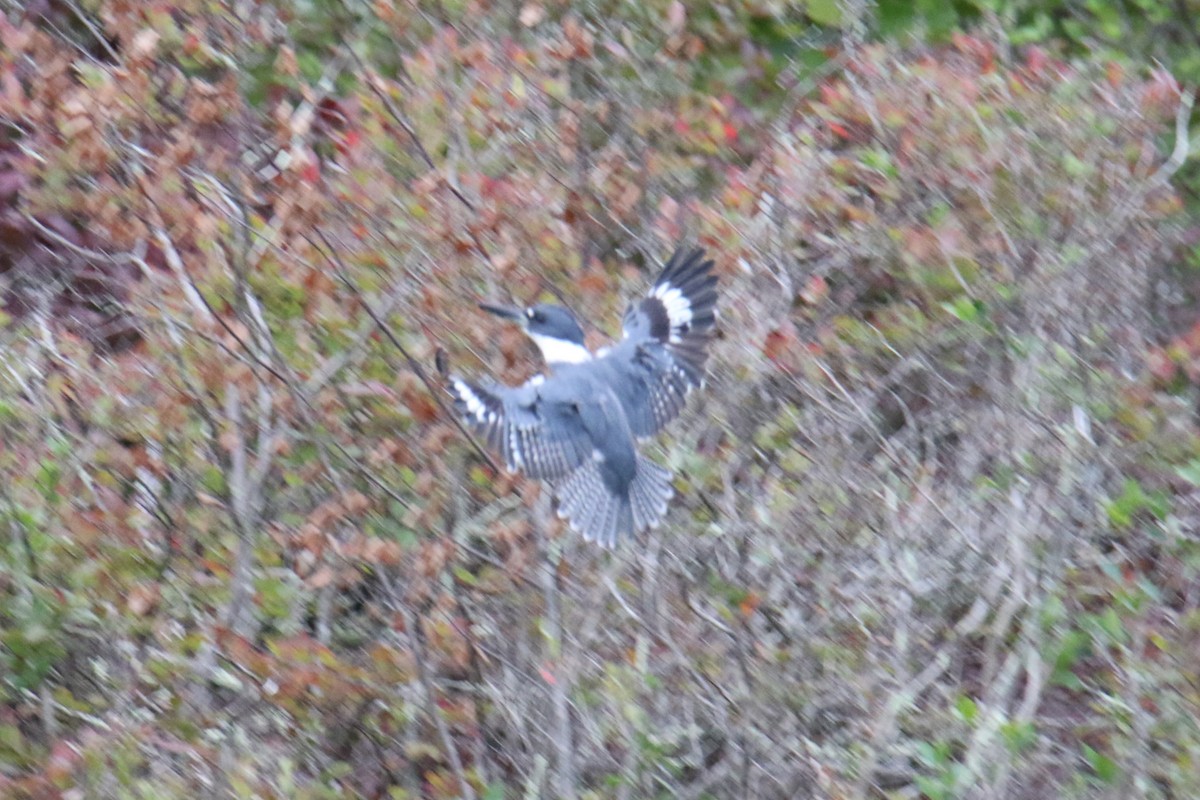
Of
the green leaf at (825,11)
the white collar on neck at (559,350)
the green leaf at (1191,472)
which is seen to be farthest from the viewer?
the green leaf at (825,11)

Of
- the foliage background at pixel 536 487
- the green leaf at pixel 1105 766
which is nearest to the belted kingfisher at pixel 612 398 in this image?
the foliage background at pixel 536 487

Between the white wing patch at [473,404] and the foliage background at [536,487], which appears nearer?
the white wing patch at [473,404]

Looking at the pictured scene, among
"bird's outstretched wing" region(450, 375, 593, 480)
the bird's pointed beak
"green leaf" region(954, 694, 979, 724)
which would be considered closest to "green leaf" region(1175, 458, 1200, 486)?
"green leaf" region(954, 694, 979, 724)

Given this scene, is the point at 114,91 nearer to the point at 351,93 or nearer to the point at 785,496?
the point at 351,93

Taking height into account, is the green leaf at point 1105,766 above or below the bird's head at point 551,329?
above

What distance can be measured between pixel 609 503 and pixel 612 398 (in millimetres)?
282

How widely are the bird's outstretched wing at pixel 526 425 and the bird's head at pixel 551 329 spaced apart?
0.09 m

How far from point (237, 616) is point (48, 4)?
125 inches

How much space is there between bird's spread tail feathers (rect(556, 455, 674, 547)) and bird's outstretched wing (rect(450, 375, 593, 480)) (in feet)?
0.25

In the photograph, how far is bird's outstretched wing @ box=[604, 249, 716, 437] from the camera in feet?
14.4

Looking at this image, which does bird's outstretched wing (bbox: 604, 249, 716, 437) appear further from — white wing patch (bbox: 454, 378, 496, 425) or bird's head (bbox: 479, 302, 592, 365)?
white wing patch (bbox: 454, 378, 496, 425)

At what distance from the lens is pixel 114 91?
→ 4613mm

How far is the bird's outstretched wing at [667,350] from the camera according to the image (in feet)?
14.4

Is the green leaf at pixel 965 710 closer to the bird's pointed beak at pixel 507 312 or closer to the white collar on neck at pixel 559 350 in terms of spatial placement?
the white collar on neck at pixel 559 350
